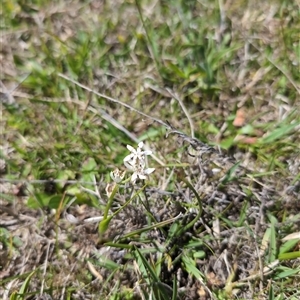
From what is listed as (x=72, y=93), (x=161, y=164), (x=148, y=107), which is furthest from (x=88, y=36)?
(x=161, y=164)

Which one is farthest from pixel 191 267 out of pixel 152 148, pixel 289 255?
pixel 152 148

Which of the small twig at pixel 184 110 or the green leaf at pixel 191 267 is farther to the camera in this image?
the small twig at pixel 184 110

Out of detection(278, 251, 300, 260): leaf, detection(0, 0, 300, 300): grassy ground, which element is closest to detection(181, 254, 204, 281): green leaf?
detection(0, 0, 300, 300): grassy ground

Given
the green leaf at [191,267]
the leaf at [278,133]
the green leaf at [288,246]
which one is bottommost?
the green leaf at [191,267]

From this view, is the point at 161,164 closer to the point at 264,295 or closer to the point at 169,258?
the point at 169,258

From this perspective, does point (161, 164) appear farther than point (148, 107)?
No

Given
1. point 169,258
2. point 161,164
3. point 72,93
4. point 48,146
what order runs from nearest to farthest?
point 169,258 → point 161,164 → point 48,146 → point 72,93

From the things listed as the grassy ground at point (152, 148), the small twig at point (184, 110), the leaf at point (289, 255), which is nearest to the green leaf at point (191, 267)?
the grassy ground at point (152, 148)

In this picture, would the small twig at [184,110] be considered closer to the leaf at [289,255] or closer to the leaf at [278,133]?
the leaf at [278,133]
